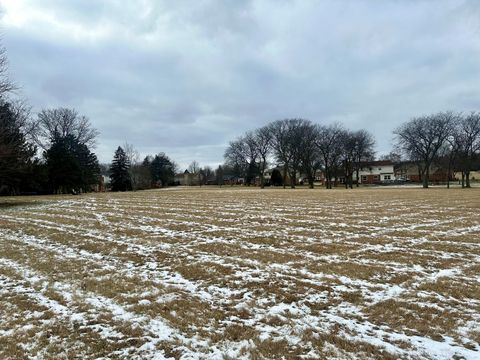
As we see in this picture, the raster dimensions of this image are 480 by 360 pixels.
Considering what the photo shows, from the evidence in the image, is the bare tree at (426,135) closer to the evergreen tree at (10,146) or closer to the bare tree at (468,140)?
the bare tree at (468,140)

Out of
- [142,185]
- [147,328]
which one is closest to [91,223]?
[147,328]

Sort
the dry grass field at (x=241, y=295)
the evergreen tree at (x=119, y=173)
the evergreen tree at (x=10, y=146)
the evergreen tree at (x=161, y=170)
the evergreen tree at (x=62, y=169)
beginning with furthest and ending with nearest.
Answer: the evergreen tree at (x=161, y=170) → the evergreen tree at (x=119, y=173) → the evergreen tree at (x=62, y=169) → the evergreen tree at (x=10, y=146) → the dry grass field at (x=241, y=295)

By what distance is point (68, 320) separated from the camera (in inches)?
172

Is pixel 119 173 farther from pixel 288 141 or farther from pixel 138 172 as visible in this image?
pixel 288 141

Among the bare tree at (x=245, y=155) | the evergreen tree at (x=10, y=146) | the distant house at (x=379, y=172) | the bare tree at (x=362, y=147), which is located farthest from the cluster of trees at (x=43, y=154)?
the distant house at (x=379, y=172)

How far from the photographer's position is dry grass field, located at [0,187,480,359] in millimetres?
3709

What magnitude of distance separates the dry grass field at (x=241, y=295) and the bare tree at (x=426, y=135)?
5514 cm

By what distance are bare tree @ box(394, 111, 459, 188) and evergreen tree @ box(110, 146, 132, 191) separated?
5571 cm

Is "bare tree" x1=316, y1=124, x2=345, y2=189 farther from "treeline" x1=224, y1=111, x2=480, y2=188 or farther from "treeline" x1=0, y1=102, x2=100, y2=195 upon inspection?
"treeline" x1=0, y1=102, x2=100, y2=195

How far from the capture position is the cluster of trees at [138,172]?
235 ft

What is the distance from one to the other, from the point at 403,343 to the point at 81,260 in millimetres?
6554

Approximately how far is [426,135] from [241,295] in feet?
205

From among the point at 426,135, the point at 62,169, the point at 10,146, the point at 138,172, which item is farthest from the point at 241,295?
Result: the point at 138,172

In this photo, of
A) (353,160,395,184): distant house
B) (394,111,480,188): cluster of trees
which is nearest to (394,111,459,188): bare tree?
(394,111,480,188): cluster of trees
